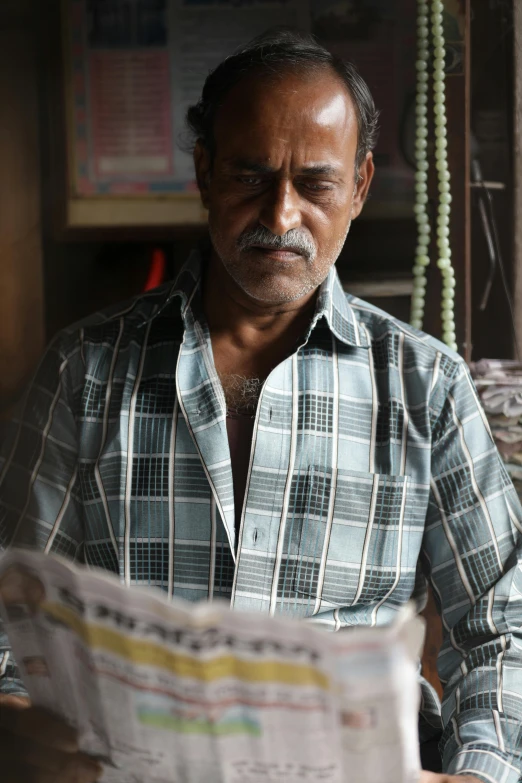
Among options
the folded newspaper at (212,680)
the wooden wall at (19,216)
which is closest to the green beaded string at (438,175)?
the wooden wall at (19,216)

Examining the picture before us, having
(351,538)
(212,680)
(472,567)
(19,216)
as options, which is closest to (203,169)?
(19,216)

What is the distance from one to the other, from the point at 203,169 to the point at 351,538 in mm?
663

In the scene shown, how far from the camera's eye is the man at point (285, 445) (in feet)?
4.10

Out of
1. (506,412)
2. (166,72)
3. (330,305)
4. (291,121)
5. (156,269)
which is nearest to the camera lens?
(291,121)

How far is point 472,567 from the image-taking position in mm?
1277

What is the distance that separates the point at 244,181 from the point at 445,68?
22.2 inches

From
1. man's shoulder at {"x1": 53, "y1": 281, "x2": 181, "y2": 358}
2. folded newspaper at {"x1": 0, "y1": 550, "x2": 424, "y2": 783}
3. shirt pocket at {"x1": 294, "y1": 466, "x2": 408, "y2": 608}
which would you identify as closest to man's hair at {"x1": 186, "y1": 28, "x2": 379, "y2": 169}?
man's shoulder at {"x1": 53, "y1": 281, "x2": 181, "y2": 358}

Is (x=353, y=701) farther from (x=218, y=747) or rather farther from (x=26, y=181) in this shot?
(x=26, y=181)

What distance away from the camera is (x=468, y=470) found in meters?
1.29

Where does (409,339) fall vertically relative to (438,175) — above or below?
below

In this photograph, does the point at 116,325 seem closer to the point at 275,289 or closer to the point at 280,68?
the point at 275,289

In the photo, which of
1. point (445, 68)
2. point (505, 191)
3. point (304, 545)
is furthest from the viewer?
point (505, 191)

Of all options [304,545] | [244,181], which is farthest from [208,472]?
[244,181]

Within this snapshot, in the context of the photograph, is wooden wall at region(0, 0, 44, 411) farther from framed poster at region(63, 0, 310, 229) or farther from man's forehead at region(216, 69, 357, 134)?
man's forehead at region(216, 69, 357, 134)
